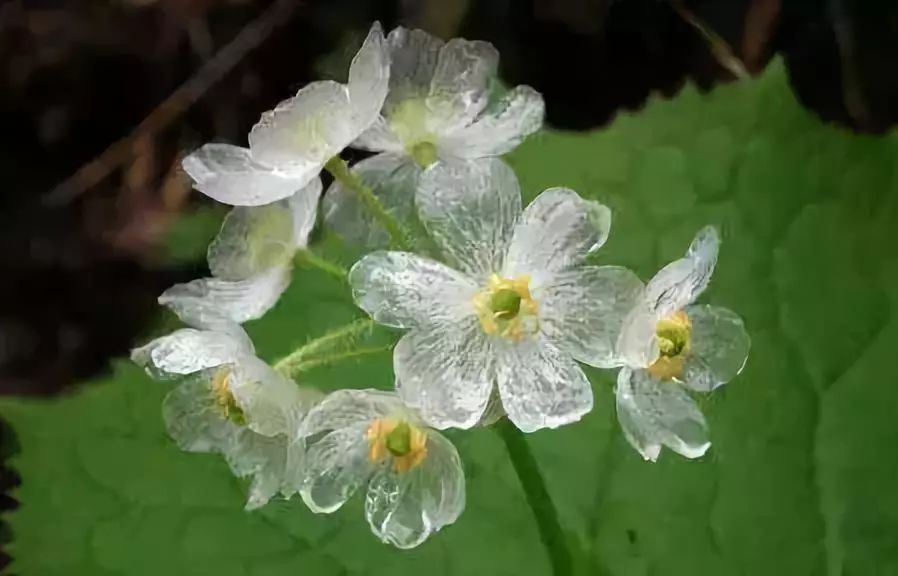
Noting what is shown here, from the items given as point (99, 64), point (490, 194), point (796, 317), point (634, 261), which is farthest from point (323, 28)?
point (490, 194)

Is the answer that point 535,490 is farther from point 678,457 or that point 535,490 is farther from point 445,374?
point 678,457

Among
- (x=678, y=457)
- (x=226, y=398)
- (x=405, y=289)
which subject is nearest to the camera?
(x=405, y=289)

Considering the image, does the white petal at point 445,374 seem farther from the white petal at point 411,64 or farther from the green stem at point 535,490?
the white petal at point 411,64

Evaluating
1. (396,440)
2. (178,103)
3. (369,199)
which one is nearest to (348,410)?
(396,440)

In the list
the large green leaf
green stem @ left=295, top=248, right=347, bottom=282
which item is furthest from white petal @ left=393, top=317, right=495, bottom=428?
the large green leaf

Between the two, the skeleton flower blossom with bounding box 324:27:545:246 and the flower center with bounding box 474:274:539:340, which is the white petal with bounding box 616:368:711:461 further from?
the skeleton flower blossom with bounding box 324:27:545:246

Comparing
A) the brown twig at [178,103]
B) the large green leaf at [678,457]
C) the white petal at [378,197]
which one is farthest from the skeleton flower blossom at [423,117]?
the brown twig at [178,103]
